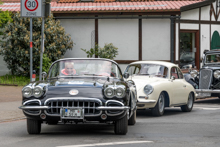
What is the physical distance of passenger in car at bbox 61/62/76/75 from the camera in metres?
10.0

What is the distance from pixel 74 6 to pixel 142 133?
16375 millimetres

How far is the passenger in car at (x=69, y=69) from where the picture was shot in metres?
10.0

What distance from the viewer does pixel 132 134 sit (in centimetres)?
923

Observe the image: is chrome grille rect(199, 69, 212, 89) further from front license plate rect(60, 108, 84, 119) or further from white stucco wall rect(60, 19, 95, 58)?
front license plate rect(60, 108, 84, 119)

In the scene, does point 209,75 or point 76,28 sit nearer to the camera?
point 209,75

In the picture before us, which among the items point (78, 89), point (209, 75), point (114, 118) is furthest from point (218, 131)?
point (209, 75)

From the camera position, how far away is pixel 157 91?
40.9 feet

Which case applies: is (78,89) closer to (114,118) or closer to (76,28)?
(114,118)

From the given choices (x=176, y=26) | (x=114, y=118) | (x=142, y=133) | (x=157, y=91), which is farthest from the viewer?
(x=176, y=26)

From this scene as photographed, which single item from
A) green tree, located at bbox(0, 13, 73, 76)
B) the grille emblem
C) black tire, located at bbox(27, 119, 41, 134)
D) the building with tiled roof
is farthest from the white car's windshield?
black tire, located at bbox(27, 119, 41, 134)

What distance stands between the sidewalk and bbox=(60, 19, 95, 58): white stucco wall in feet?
19.0

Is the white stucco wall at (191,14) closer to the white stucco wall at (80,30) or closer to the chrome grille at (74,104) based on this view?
the white stucco wall at (80,30)

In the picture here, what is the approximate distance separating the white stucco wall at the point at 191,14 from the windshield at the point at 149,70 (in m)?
11.9

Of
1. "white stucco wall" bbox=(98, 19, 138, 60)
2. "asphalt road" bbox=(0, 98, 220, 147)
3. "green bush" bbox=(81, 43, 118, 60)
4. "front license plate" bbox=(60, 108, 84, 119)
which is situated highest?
"white stucco wall" bbox=(98, 19, 138, 60)
